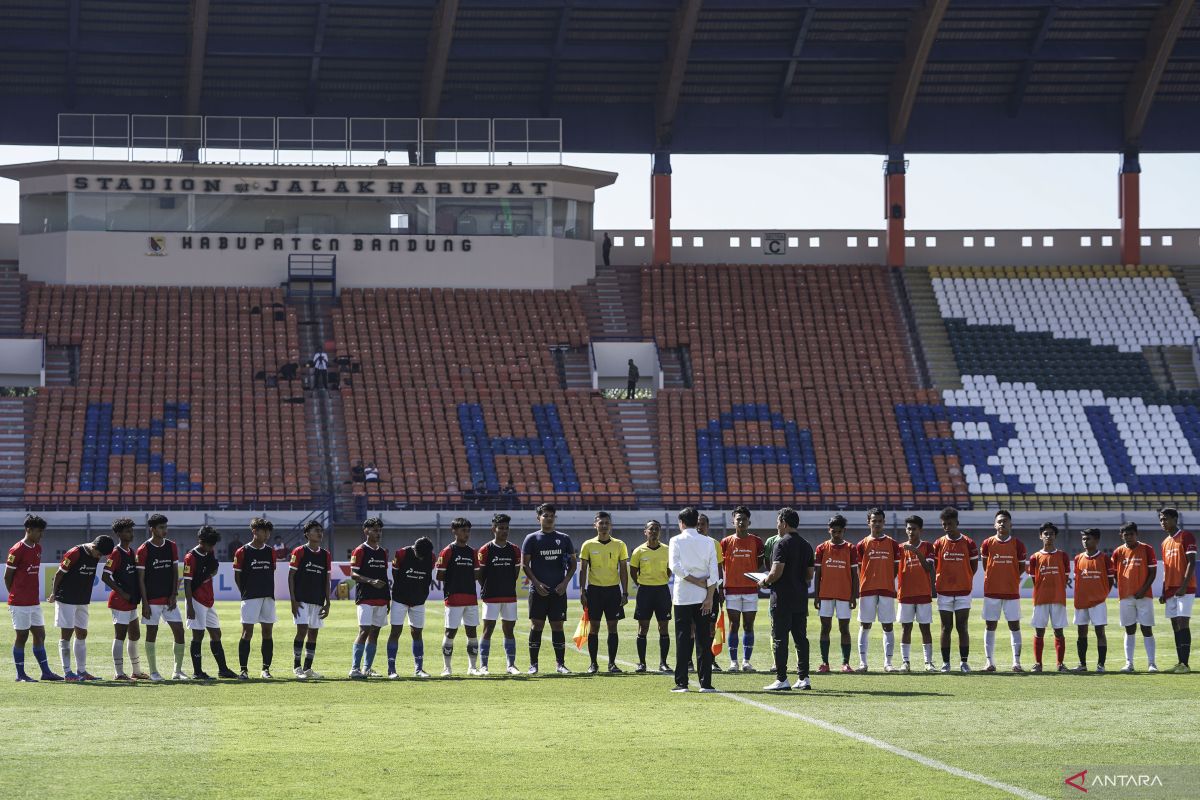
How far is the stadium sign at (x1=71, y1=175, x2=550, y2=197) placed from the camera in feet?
181

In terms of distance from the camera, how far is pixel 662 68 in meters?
55.2

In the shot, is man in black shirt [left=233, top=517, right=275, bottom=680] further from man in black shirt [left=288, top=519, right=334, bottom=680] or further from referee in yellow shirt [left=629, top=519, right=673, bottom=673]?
referee in yellow shirt [left=629, top=519, right=673, bottom=673]

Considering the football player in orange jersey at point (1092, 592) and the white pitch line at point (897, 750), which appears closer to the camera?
the white pitch line at point (897, 750)

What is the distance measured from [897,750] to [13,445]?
128ft

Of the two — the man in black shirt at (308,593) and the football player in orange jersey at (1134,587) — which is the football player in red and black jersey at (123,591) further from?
the football player in orange jersey at (1134,587)

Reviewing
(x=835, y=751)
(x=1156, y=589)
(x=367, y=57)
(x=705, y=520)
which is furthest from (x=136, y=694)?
(x=367, y=57)

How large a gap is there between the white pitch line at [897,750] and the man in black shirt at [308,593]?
572 centimetres

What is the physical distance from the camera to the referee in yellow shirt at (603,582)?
21609mm

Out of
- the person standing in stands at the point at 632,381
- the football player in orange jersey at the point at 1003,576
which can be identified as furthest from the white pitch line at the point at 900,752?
the person standing in stands at the point at 632,381

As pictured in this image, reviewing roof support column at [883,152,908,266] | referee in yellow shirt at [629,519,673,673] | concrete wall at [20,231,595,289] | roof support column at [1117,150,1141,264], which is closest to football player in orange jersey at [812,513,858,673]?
referee in yellow shirt at [629,519,673,673]

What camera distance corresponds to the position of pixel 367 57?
54.0 meters

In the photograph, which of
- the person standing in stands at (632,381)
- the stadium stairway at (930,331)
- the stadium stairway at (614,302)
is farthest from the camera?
the stadium stairway at (614,302)

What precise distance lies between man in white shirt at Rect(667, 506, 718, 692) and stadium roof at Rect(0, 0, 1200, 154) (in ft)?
116

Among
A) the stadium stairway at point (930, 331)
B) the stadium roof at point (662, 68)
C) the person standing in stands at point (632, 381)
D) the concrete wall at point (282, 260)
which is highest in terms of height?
the stadium roof at point (662, 68)
